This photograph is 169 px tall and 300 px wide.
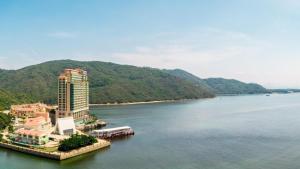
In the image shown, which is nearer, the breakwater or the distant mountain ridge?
the breakwater

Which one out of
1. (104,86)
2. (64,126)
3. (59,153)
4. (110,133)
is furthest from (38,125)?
(104,86)

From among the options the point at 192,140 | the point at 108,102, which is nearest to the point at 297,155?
the point at 192,140

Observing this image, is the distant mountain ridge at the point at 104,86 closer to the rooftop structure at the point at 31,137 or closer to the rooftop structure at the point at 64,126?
the rooftop structure at the point at 64,126

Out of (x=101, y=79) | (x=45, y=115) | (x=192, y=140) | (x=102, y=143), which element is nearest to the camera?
(x=102, y=143)

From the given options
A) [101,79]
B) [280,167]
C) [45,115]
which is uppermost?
[101,79]

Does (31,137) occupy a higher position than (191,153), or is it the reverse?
(31,137)

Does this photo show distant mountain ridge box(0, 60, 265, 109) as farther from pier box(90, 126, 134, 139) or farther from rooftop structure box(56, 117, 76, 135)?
rooftop structure box(56, 117, 76, 135)

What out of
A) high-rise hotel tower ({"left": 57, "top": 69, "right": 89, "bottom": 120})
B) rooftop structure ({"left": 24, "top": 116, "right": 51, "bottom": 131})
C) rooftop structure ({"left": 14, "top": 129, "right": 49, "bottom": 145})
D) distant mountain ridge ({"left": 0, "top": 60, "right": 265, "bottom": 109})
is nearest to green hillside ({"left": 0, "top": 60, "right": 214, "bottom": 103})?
distant mountain ridge ({"left": 0, "top": 60, "right": 265, "bottom": 109})

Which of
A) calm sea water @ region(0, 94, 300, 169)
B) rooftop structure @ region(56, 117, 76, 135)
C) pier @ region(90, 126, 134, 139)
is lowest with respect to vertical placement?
calm sea water @ region(0, 94, 300, 169)

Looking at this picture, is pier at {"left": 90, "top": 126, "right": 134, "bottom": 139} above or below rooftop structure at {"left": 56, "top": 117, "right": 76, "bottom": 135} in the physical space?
below

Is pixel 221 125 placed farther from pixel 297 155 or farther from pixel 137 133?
pixel 297 155

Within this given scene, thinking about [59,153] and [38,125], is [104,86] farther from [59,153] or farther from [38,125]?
[59,153]
